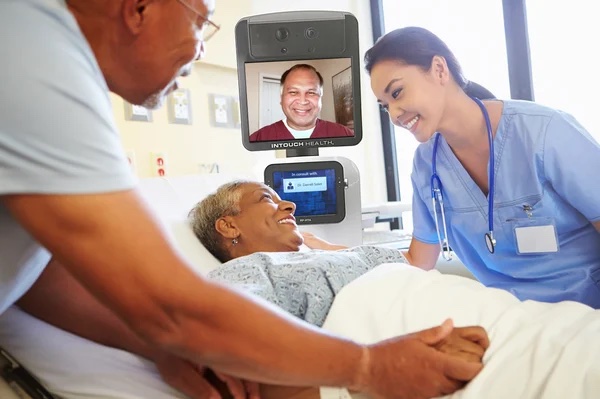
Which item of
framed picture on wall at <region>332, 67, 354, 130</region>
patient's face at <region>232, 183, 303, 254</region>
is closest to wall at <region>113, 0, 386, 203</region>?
framed picture on wall at <region>332, 67, 354, 130</region>

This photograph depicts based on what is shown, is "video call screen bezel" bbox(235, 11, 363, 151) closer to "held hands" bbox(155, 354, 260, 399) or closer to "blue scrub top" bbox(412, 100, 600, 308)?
"blue scrub top" bbox(412, 100, 600, 308)

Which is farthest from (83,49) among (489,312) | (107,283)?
(489,312)

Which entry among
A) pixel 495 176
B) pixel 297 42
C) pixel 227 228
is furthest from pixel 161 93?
pixel 297 42

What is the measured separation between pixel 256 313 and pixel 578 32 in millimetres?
2590

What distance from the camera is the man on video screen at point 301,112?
6.40 ft

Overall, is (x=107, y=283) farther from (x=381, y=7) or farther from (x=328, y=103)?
(x=381, y=7)

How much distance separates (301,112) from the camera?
1.96m

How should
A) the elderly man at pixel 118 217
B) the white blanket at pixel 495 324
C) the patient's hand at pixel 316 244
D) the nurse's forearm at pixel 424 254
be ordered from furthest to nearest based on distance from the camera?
the nurse's forearm at pixel 424 254 < the patient's hand at pixel 316 244 < the white blanket at pixel 495 324 < the elderly man at pixel 118 217

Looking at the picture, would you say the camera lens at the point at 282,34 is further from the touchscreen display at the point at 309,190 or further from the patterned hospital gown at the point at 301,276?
the patterned hospital gown at the point at 301,276

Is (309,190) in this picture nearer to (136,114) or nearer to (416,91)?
(416,91)

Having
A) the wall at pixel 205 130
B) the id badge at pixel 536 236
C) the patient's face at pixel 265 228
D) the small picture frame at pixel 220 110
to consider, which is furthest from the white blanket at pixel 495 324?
the small picture frame at pixel 220 110

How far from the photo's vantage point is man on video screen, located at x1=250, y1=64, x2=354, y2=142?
1.95 metres

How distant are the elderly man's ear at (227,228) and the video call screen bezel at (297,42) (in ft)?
1.62

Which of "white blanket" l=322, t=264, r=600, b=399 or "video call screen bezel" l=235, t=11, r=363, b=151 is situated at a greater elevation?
"video call screen bezel" l=235, t=11, r=363, b=151
